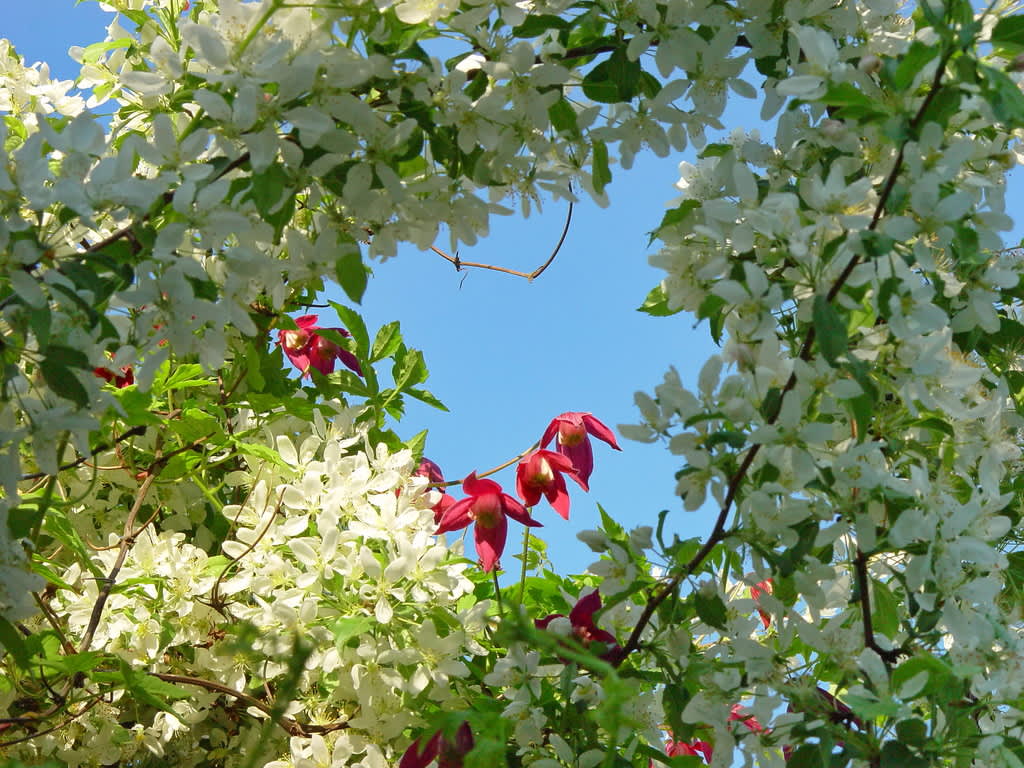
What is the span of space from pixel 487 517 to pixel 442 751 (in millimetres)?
313

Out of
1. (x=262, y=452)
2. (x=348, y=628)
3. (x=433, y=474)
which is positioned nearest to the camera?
(x=348, y=628)

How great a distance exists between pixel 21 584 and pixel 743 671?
0.72m

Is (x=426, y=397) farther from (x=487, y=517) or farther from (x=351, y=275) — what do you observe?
(x=351, y=275)

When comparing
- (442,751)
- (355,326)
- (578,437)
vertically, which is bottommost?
(442,751)

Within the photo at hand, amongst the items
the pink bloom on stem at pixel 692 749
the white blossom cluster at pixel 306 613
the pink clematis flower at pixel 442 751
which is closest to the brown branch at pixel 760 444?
the pink clematis flower at pixel 442 751

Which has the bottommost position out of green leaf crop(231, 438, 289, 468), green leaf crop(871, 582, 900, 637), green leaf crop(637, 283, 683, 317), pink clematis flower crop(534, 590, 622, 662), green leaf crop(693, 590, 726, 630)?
green leaf crop(693, 590, 726, 630)

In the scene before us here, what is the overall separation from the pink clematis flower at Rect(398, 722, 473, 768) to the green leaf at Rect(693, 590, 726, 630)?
0.92 feet

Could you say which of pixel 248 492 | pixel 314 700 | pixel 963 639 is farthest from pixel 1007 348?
pixel 248 492

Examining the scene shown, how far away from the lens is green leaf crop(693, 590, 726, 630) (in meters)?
1.02

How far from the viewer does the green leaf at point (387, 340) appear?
5.60 feet

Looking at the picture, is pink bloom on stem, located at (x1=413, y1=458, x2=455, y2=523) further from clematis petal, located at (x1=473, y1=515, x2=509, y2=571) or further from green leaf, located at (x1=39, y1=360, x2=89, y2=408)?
green leaf, located at (x1=39, y1=360, x2=89, y2=408)

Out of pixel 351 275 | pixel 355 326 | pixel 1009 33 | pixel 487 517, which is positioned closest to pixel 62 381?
pixel 351 275

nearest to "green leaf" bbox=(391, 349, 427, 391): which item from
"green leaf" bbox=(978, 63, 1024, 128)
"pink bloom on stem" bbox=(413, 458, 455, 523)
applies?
"pink bloom on stem" bbox=(413, 458, 455, 523)

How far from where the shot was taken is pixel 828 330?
84cm
